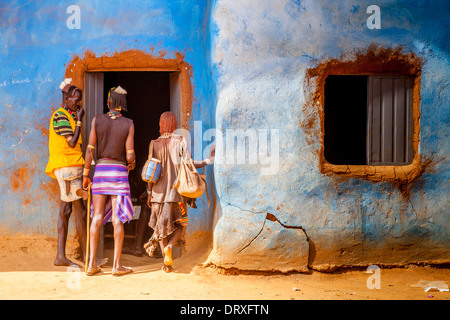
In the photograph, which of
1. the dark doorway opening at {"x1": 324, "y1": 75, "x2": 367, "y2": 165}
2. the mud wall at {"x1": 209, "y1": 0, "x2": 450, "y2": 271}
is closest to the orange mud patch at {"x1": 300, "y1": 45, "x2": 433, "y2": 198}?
the mud wall at {"x1": 209, "y1": 0, "x2": 450, "y2": 271}

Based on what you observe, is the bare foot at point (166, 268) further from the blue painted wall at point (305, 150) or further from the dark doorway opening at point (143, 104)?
the dark doorway opening at point (143, 104)

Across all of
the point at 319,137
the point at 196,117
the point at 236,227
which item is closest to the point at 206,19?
the point at 196,117

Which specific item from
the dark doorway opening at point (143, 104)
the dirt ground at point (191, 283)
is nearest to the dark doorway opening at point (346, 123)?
the dark doorway opening at point (143, 104)

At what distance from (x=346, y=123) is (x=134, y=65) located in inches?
164

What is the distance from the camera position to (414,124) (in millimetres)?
5855

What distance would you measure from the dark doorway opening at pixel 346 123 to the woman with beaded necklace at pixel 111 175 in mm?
4332

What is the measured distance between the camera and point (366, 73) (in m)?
5.85

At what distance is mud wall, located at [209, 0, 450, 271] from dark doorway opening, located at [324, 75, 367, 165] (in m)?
2.94

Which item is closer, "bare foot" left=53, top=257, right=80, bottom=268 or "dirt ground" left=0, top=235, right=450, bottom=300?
"dirt ground" left=0, top=235, right=450, bottom=300

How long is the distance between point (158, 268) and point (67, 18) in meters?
3.34

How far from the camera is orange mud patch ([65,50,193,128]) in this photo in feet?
20.9

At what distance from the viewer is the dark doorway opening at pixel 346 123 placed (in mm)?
8773

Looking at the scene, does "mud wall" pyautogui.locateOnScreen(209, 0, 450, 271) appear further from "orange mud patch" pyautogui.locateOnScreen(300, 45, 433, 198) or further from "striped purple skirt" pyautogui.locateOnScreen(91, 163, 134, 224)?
"striped purple skirt" pyautogui.locateOnScreen(91, 163, 134, 224)

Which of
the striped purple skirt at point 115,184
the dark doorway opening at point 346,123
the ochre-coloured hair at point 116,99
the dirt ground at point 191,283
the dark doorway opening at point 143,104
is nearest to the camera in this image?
the dirt ground at point 191,283
